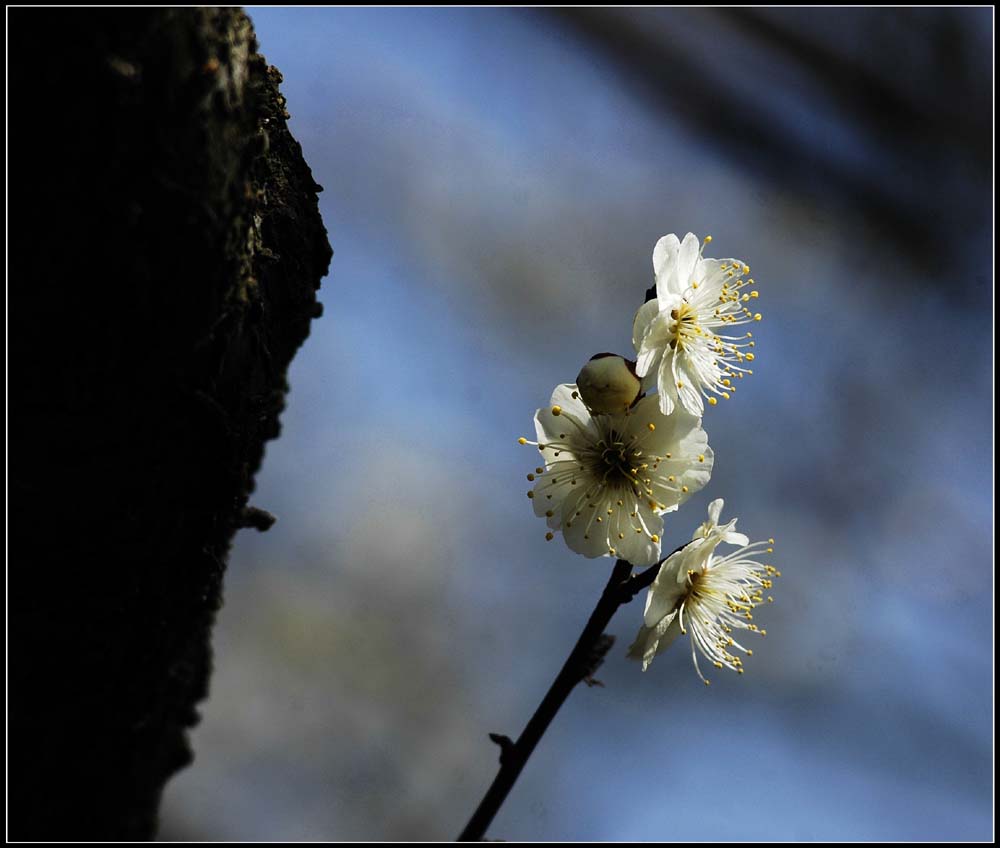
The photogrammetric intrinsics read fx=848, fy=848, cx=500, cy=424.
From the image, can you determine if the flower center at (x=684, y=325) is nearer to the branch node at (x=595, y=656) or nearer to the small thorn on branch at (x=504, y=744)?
the branch node at (x=595, y=656)

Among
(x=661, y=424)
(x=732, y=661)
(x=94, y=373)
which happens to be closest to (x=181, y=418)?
(x=94, y=373)

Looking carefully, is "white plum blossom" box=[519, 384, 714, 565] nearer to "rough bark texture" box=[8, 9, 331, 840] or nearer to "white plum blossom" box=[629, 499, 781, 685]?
"white plum blossom" box=[629, 499, 781, 685]

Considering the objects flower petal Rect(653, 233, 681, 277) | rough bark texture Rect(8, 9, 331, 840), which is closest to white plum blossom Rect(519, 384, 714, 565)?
flower petal Rect(653, 233, 681, 277)

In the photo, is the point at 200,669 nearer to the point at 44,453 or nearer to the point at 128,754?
the point at 128,754

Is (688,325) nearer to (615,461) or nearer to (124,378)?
(615,461)

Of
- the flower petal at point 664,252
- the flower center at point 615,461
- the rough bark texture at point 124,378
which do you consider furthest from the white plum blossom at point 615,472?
the rough bark texture at point 124,378

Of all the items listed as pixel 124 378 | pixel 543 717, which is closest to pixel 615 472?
pixel 543 717

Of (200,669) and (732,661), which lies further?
(732,661)
